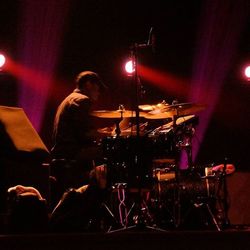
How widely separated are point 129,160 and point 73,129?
1.99 ft

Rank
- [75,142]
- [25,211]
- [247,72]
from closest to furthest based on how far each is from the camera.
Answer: [25,211] → [75,142] → [247,72]

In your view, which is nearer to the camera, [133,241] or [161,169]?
[133,241]

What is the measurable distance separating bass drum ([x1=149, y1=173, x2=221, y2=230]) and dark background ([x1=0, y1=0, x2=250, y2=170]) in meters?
1.52

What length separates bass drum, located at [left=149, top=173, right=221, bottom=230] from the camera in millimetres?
5684

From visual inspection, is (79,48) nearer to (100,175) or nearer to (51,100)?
(51,100)

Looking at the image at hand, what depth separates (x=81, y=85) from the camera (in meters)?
4.97

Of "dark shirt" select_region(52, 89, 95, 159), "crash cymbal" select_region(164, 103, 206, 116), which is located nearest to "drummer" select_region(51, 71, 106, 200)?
"dark shirt" select_region(52, 89, 95, 159)

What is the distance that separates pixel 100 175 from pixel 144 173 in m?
0.39

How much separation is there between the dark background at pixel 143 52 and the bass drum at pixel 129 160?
8.71 feet

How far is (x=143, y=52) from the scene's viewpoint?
24.5 ft

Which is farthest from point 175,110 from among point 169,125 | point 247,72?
point 247,72

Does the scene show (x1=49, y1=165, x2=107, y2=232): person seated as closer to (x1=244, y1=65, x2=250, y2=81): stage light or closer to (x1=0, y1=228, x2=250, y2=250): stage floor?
(x1=0, y1=228, x2=250, y2=250): stage floor

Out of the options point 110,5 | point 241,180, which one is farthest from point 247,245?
point 110,5

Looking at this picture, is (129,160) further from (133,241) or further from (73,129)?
(133,241)
